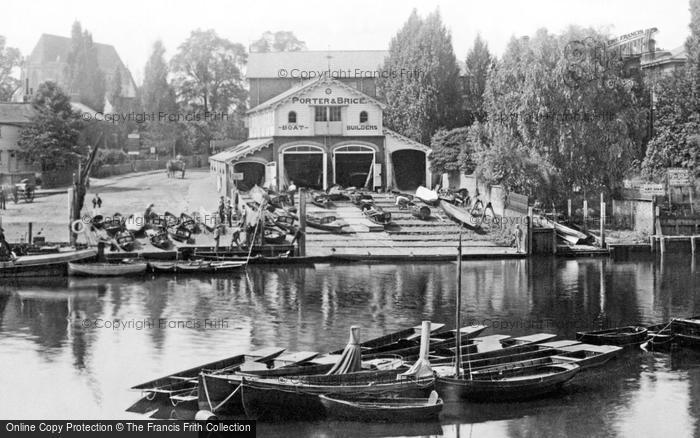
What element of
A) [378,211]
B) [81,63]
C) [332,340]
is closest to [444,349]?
[332,340]

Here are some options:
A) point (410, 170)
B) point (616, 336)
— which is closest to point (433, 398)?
point (616, 336)

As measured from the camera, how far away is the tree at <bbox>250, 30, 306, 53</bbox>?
390ft

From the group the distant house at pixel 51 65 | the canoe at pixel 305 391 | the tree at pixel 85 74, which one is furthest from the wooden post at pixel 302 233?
the distant house at pixel 51 65

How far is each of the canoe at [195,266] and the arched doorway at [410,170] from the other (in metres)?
25.6

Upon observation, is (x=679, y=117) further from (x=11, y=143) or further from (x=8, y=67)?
(x=8, y=67)

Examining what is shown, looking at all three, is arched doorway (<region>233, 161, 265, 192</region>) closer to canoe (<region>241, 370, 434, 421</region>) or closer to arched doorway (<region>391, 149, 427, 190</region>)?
arched doorway (<region>391, 149, 427, 190</region>)

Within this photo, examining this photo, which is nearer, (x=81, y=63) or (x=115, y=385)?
(x=115, y=385)

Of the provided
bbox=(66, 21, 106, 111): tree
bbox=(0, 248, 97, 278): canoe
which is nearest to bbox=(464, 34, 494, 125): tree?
bbox=(0, 248, 97, 278): canoe

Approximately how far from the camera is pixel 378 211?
61.1 m

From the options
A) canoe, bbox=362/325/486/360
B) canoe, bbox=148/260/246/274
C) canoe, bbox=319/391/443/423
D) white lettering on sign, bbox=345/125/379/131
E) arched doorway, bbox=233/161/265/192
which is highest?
white lettering on sign, bbox=345/125/379/131

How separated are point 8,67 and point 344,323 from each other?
3515 inches

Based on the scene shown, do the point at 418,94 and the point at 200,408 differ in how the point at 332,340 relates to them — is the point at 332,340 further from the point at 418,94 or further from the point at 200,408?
the point at 418,94

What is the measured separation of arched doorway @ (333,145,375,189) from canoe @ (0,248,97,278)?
26.6m

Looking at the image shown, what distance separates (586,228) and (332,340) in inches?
1238
